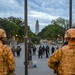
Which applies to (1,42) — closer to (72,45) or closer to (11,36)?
(72,45)

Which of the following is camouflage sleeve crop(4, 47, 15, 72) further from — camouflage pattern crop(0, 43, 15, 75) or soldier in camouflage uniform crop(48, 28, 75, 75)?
soldier in camouflage uniform crop(48, 28, 75, 75)

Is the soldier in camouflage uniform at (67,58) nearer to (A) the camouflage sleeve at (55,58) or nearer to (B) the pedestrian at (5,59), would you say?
(A) the camouflage sleeve at (55,58)

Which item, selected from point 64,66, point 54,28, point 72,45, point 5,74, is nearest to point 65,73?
point 64,66

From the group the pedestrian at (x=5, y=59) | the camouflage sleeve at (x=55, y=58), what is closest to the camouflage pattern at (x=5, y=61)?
the pedestrian at (x=5, y=59)

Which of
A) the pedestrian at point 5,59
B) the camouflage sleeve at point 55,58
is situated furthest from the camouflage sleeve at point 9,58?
the camouflage sleeve at point 55,58

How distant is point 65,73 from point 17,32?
71008 millimetres

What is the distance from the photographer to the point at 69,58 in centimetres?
466

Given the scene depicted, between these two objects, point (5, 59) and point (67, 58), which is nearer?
point (67, 58)

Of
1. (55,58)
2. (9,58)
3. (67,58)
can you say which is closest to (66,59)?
(67,58)

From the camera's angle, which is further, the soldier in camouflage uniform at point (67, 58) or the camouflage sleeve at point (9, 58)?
the camouflage sleeve at point (9, 58)

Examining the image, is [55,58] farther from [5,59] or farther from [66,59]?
[5,59]

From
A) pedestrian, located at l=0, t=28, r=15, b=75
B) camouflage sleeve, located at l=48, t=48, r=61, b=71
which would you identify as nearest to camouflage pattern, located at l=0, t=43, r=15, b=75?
pedestrian, located at l=0, t=28, r=15, b=75

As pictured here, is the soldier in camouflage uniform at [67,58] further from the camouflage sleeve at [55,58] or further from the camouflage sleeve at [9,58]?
the camouflage sleeve at [9,58]

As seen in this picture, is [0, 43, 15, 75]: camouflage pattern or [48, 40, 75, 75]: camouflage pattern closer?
[48, 40, 75, 75]: camouflage pattern
